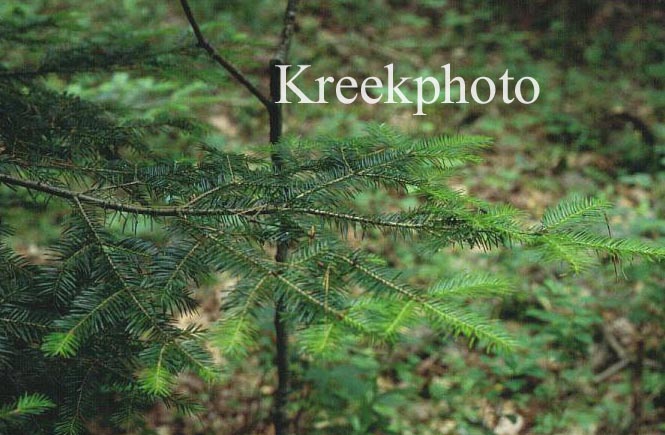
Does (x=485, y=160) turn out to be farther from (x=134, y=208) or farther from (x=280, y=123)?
(x=280, y=123)

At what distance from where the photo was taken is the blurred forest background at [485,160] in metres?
2.95

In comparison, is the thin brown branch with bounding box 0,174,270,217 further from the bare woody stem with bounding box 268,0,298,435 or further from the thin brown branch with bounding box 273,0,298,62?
the thin brown branch with bounding box 273,0,298,62

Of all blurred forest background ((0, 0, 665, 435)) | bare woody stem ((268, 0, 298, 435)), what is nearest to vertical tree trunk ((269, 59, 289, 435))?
bare woody stem ((268, 0, 298, 435))

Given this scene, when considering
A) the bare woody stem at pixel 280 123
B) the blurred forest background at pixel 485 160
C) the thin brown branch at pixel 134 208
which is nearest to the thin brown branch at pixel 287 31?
the bare woody stem at pixel 280 123

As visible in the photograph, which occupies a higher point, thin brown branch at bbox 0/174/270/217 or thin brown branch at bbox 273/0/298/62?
thin brown branch at bbox 273/0/298/62

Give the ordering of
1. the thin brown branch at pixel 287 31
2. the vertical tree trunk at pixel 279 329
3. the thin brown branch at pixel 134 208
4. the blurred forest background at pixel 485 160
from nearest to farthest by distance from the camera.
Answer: the thin brown branch at pixel 134 208
the vertical tree trunk at pixel 279 329
the thin brown branch at pixel 287 31
the blurred forest background at pixel 485 160

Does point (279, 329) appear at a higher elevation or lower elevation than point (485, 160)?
lower

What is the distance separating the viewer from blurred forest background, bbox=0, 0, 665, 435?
295 centimetres

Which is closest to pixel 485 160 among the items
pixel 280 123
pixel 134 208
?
pixel 134 208

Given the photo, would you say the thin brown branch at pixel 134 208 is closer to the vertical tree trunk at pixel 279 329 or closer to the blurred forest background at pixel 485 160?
the vertical tree trunk at pixel 279 329

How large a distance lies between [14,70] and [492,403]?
287 centimetres

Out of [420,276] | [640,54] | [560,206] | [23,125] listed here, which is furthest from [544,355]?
[640,54]

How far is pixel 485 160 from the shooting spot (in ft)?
4.30

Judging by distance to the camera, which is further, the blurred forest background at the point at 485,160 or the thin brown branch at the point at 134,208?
the blurred forest background at the point at 485,160
